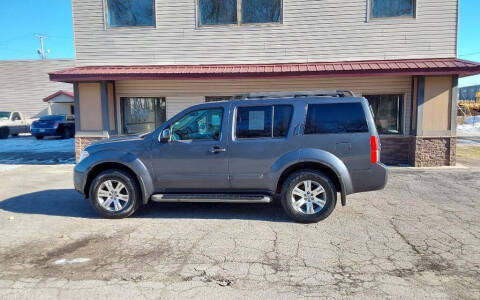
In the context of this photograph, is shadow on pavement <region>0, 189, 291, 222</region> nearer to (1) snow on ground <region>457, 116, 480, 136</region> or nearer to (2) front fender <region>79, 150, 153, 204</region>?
(2) front fender <region>79, 150, 153, 204</region>

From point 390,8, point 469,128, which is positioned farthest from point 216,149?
point 469,128

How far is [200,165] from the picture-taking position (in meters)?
5.08

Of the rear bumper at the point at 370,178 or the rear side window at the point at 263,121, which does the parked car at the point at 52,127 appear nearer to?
the rear side window at the point at 263,121

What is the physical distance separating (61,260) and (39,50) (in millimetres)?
55726

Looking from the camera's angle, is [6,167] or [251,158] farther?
[6,167]

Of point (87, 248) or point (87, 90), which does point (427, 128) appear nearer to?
point (87, 248)

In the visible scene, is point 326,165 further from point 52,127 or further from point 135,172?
point 52,127

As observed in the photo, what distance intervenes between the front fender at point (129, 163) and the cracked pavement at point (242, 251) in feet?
1.76

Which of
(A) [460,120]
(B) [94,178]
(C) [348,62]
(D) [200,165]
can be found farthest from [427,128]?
(A) [460,120]

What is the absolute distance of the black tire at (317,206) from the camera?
486 cm

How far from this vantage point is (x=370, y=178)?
4.84 metres

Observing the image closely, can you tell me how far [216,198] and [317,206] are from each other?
5.12 ft

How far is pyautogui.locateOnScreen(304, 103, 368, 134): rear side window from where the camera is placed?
15.9 feet

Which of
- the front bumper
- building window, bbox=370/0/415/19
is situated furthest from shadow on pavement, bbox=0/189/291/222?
the front bumper
